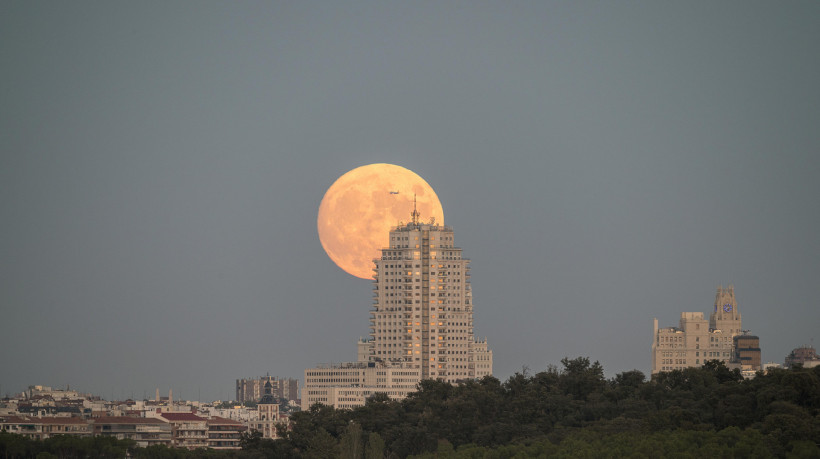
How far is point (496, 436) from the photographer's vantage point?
138 metres

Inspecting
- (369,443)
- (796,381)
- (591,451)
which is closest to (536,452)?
(591,451)

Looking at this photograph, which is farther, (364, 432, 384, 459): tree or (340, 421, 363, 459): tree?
(364, 432, 384, 459): tree

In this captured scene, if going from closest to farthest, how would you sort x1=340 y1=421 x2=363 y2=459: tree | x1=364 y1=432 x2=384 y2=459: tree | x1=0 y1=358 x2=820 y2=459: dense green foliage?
Result: x1=0 y1=358 x2=820 y2=459: dense green foliage → x1=340 y1=421 x2=363 y2=459: tree → x1=364 y1=432 x2=384 y2=459: tree

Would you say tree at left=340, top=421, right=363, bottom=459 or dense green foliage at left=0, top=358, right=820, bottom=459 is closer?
dense green foliage at left=0, top=358, right=820, bottom=459

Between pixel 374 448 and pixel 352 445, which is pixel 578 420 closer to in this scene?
pixel 374 448

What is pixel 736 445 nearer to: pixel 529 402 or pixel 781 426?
pixel 781 426

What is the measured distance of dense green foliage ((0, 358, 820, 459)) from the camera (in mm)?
98650

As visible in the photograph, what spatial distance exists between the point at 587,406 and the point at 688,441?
35.0m

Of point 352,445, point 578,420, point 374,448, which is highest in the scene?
point 578,420

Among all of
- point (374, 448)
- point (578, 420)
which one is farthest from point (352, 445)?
point (578, 420)

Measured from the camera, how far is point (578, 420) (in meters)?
135

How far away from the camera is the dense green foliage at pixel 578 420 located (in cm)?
9865

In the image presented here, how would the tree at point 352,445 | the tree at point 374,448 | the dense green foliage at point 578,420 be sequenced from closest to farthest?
the dense green foliage at point 578,420 → the tree at point 352,445 → the tree at point 374,448

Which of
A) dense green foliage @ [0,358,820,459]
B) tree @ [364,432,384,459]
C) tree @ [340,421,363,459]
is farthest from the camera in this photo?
tree @ [364,432,384,459]
